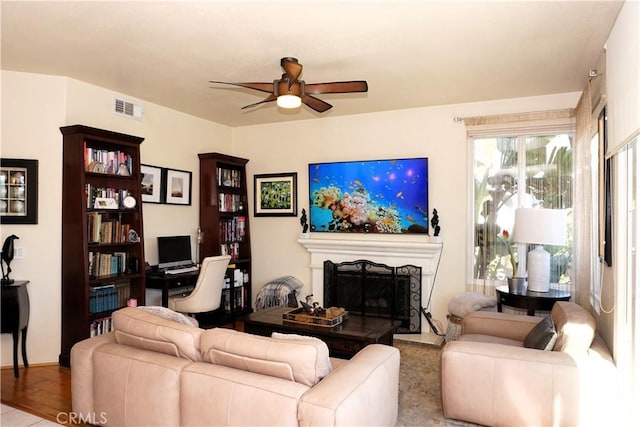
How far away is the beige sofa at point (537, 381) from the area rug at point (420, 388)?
0.18 m

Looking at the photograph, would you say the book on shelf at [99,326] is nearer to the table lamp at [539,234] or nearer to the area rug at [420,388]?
the area rug at [420,388]

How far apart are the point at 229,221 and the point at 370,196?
6.32 ft

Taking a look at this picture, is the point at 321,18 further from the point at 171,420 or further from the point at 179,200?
the point at 179,200

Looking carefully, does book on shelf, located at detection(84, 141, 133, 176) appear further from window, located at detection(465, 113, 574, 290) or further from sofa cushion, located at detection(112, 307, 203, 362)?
window, located at detection(465, 113, 574, 290)

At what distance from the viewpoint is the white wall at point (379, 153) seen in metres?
4.75

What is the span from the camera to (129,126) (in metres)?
4.59

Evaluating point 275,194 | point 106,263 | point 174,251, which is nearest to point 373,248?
point 275,194

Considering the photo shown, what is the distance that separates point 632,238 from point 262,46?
2.76m

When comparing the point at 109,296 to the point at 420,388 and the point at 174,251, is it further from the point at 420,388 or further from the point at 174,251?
the point at 420,388

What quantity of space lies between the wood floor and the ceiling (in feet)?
8.77

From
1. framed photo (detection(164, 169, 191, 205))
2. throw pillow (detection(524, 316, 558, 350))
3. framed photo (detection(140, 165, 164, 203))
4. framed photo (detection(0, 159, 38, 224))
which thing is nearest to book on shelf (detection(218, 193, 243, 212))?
framed photo (detection(164, 169, 191, 205))

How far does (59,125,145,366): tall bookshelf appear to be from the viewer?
3.83 metres

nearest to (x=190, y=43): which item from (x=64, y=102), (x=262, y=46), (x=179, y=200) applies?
(x=262, y=46)

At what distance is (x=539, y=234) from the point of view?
11.9 feet
